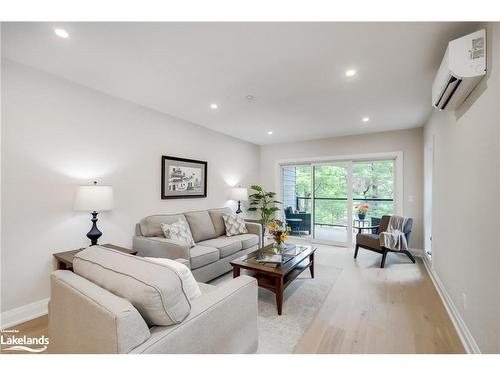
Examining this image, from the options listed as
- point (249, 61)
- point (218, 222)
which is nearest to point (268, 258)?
point (218, 222)

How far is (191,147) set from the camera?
4043mm

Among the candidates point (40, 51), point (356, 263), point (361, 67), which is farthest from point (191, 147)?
point (356, 263)

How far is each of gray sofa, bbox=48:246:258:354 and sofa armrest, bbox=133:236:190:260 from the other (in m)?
1.29

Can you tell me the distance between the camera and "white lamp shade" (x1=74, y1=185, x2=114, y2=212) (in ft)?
7.66

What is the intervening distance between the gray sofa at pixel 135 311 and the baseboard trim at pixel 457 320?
5.56ft

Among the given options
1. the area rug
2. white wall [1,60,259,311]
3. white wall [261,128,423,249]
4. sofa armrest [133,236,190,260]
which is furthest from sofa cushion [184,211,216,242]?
white wall [261,128,423,249]

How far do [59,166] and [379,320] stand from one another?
362 centimetres

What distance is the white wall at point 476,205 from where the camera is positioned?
4.48 ft

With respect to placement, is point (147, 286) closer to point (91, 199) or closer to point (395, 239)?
point (91, 199)

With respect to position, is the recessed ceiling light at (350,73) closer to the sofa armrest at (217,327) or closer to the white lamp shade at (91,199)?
the sofa armrest at (217,327)

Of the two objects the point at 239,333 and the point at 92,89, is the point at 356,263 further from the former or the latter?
the point at 92,89

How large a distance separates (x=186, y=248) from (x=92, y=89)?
2209 mm

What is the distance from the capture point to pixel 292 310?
2.34 metres

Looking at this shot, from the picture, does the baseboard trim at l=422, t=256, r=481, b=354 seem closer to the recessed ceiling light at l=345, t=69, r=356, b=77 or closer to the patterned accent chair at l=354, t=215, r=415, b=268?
the patterned accent chair at l=354, t=215, r=415, b=268
